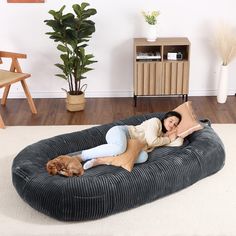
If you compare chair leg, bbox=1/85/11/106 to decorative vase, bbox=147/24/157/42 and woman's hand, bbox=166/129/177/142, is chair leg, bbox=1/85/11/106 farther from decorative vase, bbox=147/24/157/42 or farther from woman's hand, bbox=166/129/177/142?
woman's hand, bbox=166/129/177/142

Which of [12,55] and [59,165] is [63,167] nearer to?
[59,165]

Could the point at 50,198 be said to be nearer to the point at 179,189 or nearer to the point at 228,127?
the point at 179,189

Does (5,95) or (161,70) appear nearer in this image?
(161,70)

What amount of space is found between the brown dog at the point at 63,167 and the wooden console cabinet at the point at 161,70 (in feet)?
5.89

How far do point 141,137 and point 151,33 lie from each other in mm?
1559

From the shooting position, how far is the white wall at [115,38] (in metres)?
4.50

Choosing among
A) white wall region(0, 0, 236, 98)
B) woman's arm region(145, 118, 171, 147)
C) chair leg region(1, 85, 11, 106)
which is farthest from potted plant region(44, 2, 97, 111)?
woman's arm region(145, 118, 171, 147)

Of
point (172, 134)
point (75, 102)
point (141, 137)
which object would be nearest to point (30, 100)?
point (75, 102)

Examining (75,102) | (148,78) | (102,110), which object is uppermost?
(148,78)

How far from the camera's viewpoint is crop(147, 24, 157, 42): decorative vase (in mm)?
4363

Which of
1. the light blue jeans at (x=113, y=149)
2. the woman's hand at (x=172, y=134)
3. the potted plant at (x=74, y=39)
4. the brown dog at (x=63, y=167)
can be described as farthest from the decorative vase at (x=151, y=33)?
the brown dog at (x=63, y=167)

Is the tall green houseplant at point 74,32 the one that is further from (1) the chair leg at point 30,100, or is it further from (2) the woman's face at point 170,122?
(2) the woman's face at point 170,122

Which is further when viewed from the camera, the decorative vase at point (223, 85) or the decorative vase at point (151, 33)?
the decorative vase at point (223, 85)

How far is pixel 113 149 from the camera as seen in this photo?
2.99 meters
